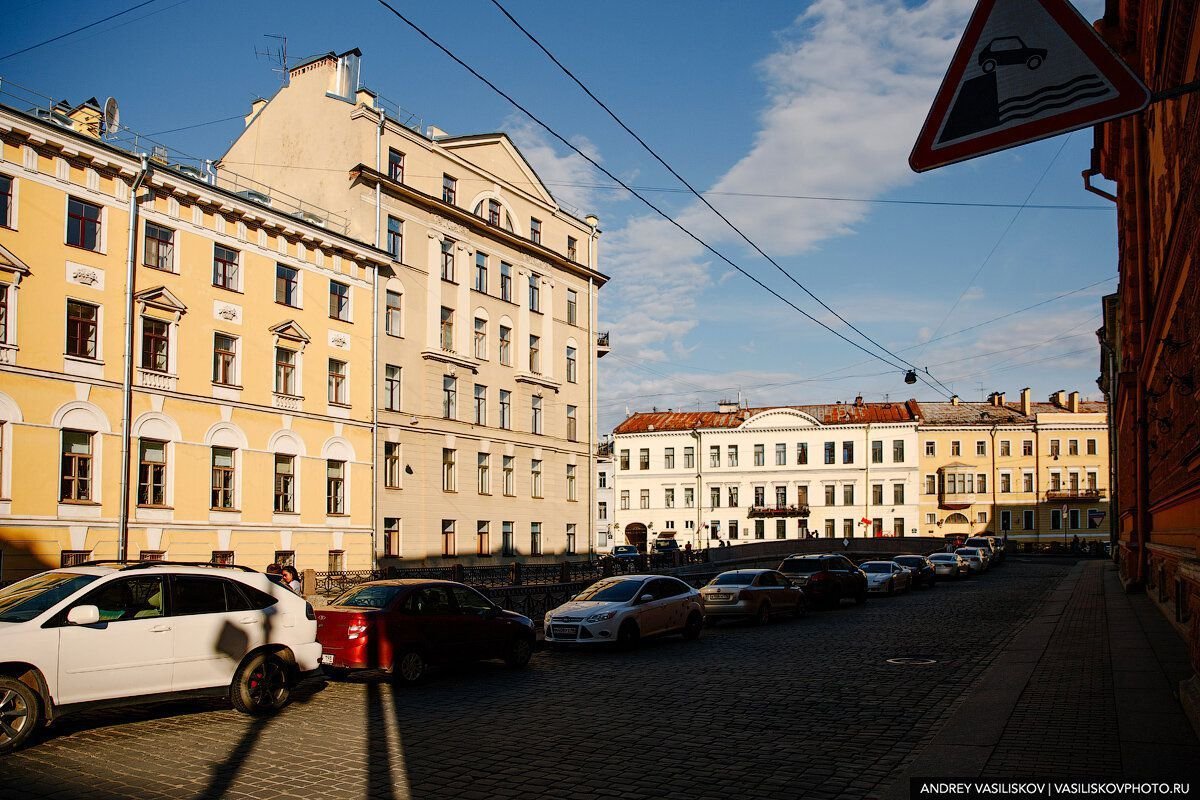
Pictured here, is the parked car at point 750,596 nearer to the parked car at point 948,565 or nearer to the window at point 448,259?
the parked car at point 948,565

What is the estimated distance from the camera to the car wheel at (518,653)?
675 inches

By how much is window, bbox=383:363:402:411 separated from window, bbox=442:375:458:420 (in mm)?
3016

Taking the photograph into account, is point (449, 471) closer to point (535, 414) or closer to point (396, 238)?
point (535, 414)

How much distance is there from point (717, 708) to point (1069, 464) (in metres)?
84.0

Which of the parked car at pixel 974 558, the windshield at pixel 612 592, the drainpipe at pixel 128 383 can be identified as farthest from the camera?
the parked car at pixel 974 558

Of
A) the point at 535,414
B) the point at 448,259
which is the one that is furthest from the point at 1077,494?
the point at 448,259

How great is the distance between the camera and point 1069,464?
8656cm

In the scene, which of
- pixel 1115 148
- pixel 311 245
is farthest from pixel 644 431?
pixel 1115 148

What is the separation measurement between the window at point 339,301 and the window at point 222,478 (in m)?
7.66

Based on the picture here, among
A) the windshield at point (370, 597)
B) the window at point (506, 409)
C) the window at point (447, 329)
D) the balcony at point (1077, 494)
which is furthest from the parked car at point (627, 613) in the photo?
the balcony at point (1077, 494)

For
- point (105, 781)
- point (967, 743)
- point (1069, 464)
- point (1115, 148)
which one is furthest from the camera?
point (1069, 464)

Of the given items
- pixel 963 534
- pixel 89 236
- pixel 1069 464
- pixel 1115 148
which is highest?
pixel 1115 148

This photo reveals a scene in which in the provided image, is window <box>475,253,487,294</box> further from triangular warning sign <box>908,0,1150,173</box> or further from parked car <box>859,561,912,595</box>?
triangular warning sign <box>908,0,1150,173</box>

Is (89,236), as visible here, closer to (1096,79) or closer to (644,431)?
(1096,79)
